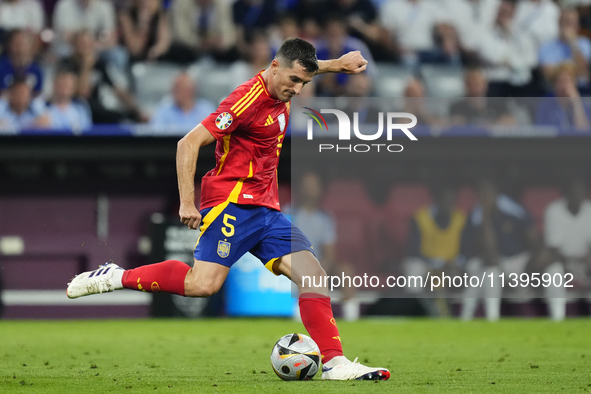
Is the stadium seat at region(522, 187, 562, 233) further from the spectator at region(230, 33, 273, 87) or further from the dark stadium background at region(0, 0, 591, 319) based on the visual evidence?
the spectator at region(230, 33, 273, 87)

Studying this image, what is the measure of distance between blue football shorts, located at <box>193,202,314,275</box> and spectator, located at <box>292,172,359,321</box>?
7.13 metres

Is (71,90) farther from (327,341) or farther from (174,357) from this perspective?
(327,341)

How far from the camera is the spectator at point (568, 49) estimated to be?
557 inches

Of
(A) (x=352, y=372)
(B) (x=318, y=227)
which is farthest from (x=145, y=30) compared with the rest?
(A) (x=352, y=372)

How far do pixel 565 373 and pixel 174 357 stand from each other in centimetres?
312

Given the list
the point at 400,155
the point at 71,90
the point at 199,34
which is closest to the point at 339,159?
the point at 400,155

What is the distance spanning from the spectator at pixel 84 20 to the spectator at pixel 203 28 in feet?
3.36

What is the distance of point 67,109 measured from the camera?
40.7ft

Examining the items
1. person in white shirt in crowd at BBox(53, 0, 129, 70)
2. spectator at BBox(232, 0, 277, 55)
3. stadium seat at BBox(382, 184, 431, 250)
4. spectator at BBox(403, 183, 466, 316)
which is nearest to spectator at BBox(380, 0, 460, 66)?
spectator at BBox(232, 0, 277, 55)

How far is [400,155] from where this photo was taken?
43.1 ft

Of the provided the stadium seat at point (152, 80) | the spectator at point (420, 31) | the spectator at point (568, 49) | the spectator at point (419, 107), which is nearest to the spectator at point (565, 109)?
the spectator at point (568, 49)

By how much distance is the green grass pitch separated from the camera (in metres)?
5.09

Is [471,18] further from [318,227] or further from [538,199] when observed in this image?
[318,227]

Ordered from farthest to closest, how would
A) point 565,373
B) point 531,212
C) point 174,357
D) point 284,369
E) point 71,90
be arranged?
point 531,212 < point 71,90 < point 174,357 < point 565,373 < point 284,369
